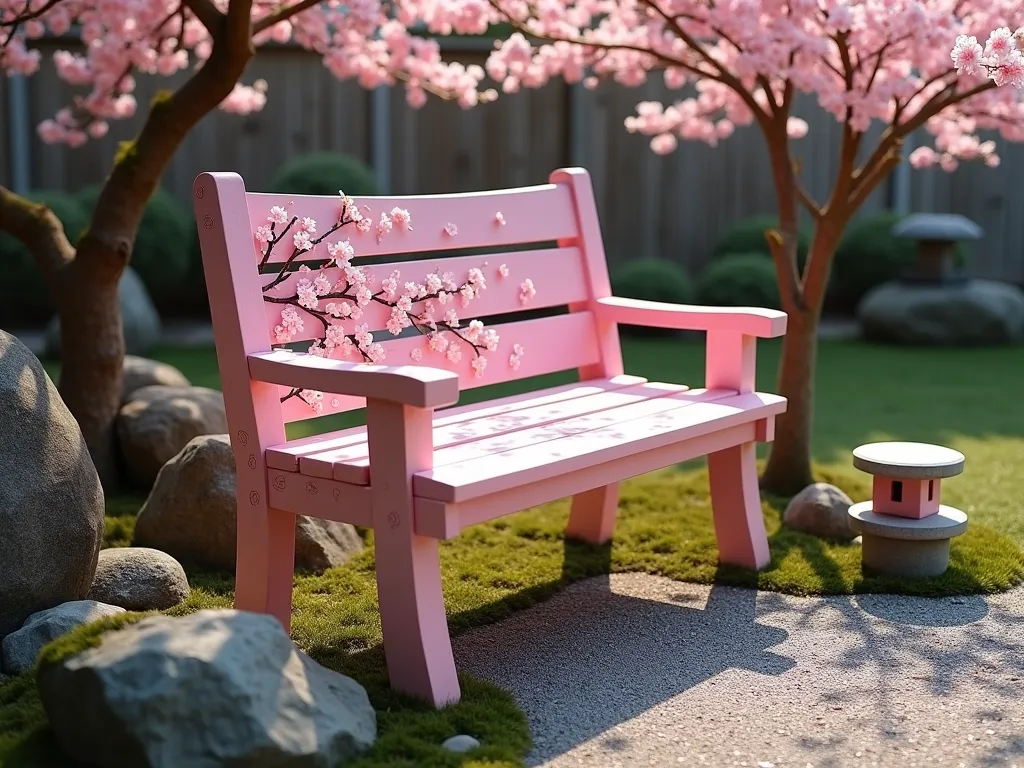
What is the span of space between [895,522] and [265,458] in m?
2.02

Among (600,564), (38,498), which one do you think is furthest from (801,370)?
(38,498)

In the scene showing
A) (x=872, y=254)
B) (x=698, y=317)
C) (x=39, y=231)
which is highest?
(x=39, y=231)

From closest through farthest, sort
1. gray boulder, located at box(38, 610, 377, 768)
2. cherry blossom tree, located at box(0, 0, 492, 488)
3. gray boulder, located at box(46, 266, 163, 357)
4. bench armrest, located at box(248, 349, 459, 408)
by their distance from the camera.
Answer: gray boulder, located at box(38, 610, 377, 768)
bench armrest, located at box(248, 349, 459, 408)
cherry blossom tree, located at box(0, 0, 492, 488)
gray boulder, located at box(46, 266, 163, 357)

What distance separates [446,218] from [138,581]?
56.0 inches

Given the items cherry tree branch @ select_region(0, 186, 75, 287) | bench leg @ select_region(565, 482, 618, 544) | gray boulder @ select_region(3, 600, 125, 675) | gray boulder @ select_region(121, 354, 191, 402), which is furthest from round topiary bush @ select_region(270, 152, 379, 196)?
gray boulder @ select_region(3, 600, 125, 675)

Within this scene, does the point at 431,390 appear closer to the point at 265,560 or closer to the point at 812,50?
the point at 265,560

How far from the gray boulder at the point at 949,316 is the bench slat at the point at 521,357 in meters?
5.36

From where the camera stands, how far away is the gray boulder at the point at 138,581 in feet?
12.5

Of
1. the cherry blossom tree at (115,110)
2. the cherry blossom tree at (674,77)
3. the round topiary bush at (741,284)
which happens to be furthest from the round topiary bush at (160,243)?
the round topiary bush at (741,284)

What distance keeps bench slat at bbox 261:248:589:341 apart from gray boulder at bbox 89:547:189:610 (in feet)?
2.87

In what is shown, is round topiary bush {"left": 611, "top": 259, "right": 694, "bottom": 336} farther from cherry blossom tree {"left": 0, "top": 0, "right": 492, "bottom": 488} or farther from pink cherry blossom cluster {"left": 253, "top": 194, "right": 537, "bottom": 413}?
pink cherry blossom cluster {"left": 253, "top": 194, "right": 537, "bottom": 413}

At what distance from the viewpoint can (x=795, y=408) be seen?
5.16m

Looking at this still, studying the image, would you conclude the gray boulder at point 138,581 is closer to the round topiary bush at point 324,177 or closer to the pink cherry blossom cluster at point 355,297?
the pink cherry blossom cluster at point 355,297

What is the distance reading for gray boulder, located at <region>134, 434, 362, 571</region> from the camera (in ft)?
13.9
